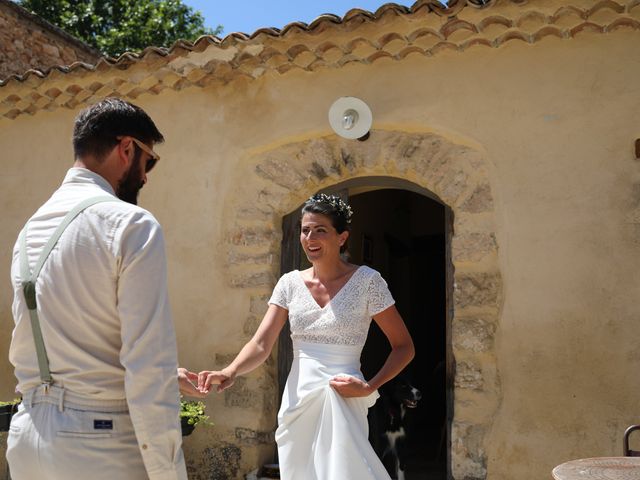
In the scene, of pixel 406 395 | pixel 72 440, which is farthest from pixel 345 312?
pixel 406 395

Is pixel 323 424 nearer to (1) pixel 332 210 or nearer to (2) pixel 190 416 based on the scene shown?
(1) pixel 332 210

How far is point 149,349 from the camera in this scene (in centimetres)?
187

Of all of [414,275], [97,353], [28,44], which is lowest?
[97,353]

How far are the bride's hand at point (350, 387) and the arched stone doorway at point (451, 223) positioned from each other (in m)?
1.65

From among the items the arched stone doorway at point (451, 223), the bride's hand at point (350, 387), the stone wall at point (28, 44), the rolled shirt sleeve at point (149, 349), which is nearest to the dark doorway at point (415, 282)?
the arched stone doorway at point (451, 223)

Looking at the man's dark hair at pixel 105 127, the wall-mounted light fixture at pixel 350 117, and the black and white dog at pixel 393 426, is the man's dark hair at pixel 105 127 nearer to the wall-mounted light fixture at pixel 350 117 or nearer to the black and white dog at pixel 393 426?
the wall-mounted light fixture at pixel 350 117

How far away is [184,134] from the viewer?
6.09m

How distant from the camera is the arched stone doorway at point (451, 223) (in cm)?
484

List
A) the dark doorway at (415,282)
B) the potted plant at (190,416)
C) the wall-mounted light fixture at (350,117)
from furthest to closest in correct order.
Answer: the dark doorway at (415,282), the wall-mounted light fixture at (350,117), the potted plant at (190,416)

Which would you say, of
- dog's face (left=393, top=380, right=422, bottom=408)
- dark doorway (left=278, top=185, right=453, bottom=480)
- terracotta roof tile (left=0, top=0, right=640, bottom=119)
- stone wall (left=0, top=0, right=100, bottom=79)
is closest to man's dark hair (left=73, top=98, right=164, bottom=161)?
terracotta roof tile (left=0, top=0, right=640, bottom=119)

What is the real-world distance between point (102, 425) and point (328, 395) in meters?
1.69

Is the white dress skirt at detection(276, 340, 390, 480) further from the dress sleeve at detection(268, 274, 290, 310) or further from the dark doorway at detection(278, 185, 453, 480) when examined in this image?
the dark doorway at detection(278, 185, 453, 480)

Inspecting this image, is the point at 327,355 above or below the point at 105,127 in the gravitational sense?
below

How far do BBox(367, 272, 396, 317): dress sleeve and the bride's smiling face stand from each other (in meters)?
0.26
